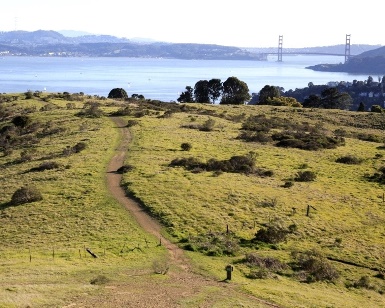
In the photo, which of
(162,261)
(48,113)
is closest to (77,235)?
(162,261)

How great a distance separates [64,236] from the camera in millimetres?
28422

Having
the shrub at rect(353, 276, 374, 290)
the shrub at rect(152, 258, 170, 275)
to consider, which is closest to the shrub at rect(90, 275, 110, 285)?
the shrub at rect(152, 258, 170, 275)

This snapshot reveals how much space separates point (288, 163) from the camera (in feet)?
159

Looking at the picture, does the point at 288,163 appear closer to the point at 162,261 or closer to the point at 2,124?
the point at 162,261

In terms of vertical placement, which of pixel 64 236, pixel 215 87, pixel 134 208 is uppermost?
pixel 215 87

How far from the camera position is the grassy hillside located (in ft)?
77.5

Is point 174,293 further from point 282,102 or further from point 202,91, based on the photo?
point 202,91

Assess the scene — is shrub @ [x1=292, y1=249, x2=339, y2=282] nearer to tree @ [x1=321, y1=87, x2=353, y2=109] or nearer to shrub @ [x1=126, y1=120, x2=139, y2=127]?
shrub @ [x1=126, y1=120, x2=139, y2=127]

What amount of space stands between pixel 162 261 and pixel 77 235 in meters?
5.98

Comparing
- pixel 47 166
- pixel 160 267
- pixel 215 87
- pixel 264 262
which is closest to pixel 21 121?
pixel 47 166

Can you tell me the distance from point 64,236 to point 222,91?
9653 cm

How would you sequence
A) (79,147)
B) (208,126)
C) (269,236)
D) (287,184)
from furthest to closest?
1. (208,126)
2. (79,147)
3. (287,184)
4. (269,236)

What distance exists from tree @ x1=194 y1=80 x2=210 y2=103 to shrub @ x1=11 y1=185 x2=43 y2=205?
293ft

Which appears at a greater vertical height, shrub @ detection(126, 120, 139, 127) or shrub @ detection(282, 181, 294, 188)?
shrub @ detection(126, 120, 139, 127)
